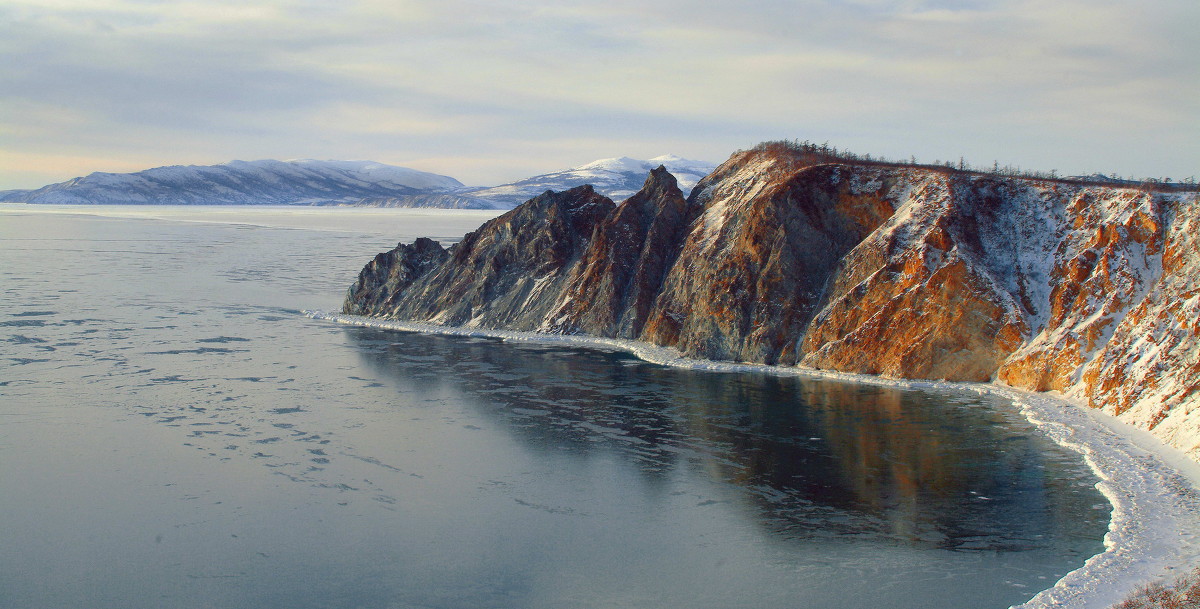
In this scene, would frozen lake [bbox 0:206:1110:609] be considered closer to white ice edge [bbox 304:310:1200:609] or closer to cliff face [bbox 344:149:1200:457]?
white ice edge [bbox 304:310:1200:609]

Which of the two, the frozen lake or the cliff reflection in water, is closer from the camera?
the frozen lake

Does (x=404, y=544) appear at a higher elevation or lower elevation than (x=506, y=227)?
lower

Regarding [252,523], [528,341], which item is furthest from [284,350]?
[252,523]

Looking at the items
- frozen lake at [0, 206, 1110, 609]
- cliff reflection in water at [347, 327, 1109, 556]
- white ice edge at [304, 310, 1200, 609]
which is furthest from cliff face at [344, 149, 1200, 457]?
frozen lake at [0, 206, 1110, 609]

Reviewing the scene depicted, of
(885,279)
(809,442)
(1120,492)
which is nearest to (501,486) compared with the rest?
(809,442)

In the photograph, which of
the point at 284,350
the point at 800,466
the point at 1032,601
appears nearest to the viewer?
the point at 1032,601

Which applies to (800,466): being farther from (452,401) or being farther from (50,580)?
(50,580)

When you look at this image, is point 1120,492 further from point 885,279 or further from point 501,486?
point 885,279
